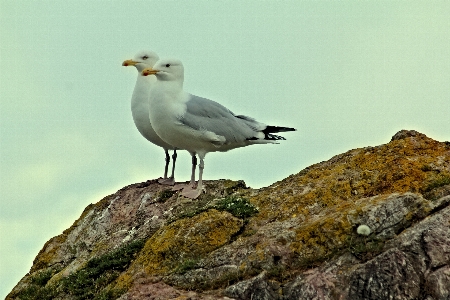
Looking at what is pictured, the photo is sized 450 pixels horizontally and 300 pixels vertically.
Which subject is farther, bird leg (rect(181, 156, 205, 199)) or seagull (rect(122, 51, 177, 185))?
seagull (rect(122, 51, 177, 185))

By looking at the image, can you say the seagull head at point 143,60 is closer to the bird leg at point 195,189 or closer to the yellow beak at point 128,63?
the yellow beak at point 128,63

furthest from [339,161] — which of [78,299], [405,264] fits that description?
[78,299]

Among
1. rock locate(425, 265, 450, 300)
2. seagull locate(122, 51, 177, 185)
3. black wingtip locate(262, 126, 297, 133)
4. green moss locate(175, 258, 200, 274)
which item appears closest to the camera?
rock locate(425, 265, 450, 300)

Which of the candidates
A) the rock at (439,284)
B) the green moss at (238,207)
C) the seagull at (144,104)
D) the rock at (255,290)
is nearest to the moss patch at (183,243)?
the green moss at (238,207)

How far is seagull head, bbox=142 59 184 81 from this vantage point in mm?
16250

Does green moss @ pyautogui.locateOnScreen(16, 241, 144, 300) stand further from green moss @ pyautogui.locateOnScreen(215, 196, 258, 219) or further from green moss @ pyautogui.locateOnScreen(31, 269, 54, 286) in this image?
green moss @ pyautogui.locateOnScreen(215, 196, 258, 219)

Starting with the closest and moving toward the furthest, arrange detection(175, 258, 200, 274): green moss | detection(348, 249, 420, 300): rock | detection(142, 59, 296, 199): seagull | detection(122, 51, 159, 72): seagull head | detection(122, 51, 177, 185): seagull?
1. detection(348, 249, 420, 300): rock
2. detection(175, 258, 200, 274): green moss
3. detection(142, 59, 296, 199): seagull
4. detection(122, 51, 177, 185): seagull
5. detection(122, 51, 159, 72): seagull head

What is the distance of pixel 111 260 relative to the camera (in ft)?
43.3

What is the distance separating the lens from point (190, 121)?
51.3 feet

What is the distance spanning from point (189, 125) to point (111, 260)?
3.60 meters

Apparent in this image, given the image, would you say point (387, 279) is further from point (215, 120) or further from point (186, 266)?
point (215, 120)

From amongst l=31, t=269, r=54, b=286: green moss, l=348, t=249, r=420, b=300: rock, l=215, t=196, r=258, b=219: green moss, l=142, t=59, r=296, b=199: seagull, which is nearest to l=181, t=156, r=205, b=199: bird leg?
l=142, t=59, r=296, b=199: seagull

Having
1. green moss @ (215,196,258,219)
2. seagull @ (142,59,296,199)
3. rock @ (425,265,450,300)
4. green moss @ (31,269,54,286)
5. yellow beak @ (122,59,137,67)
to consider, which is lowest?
rock @ (425,265,450,300)

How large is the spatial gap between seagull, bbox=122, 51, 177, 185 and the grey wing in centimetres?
196
